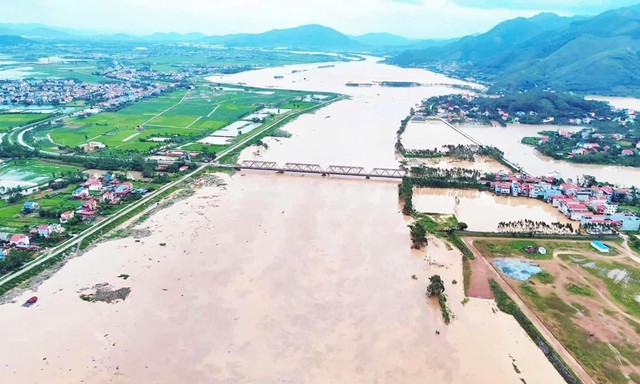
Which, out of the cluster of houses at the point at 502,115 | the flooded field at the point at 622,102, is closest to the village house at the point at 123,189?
the cluster of houses at the point at 502,115

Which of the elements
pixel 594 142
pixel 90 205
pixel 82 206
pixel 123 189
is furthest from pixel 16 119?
pixel 594 142

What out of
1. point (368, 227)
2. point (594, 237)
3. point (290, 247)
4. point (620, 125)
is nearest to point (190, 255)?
point (290, 247)

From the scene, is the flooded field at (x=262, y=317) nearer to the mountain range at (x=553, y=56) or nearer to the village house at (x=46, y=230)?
the village house at (x=46, y=230)

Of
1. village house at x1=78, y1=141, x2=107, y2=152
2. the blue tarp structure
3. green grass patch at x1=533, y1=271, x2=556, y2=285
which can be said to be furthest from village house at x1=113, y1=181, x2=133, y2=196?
green grass patch at x1=533, y1=271, x2=556, y2=285

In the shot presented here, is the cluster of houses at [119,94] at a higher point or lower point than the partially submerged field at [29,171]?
higher

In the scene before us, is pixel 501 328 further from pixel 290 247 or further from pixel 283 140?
pixel 283 140

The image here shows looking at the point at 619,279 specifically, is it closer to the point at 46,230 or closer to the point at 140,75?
the point at 46,230
